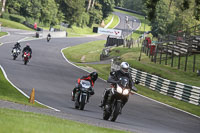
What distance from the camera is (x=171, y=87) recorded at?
29.7 metres

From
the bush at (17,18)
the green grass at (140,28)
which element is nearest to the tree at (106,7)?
the green grass at (140,28)

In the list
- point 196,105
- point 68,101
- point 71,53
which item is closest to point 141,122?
point 68,101

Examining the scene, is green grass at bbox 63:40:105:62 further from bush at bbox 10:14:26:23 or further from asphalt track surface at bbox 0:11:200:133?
bush at bbox 10:14:26:23

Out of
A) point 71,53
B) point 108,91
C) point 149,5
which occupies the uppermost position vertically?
point 149,5

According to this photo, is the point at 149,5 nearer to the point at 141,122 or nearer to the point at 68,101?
the point at 68,101

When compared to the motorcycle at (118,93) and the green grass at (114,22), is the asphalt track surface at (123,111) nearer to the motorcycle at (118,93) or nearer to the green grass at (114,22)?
the motorcycle at (118,93)

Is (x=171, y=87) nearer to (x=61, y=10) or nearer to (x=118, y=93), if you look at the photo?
(x=118, y=93)

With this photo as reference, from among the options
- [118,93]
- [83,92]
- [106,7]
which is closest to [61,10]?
[106,7]

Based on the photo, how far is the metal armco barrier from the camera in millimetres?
26675

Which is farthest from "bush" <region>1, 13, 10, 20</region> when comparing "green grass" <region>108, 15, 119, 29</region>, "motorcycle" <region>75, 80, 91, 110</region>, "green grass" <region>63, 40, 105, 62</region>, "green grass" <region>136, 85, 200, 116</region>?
"motorcycle" <region>75, 80, 91, 110</region>

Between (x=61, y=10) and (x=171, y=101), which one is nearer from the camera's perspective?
(x=171, y=101)

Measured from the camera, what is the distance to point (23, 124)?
984 centimetres

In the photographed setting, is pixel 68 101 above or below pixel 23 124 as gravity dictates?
below

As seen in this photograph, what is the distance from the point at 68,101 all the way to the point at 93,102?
4.62 feet
